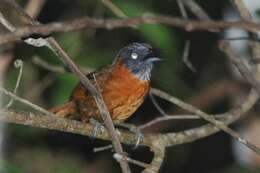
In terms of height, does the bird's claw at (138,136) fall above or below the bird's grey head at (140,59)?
below

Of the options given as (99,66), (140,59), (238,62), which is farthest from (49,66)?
(238,62)

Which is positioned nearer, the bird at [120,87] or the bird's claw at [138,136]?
the bird's claw at [138,136]

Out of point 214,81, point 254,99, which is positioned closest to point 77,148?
point 214,81

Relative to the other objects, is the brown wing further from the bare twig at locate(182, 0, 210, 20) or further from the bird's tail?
the bare twig at locate(182, 0, 210, 20)

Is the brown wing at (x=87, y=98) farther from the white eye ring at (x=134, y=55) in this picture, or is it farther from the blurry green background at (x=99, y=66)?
the white eye ring at (x=134, y=55)

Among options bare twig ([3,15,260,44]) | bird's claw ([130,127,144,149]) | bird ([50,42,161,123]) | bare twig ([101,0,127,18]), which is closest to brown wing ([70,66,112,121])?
bird ([50,42,161,123])

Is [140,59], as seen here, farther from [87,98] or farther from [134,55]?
[87,98]

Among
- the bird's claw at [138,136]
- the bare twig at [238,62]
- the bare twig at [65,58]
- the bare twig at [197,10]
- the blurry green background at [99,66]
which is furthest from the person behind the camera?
the blurry green background at [99,66]

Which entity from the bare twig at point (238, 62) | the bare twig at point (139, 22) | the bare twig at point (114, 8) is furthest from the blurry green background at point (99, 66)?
the bare twig at point (139, 22)
